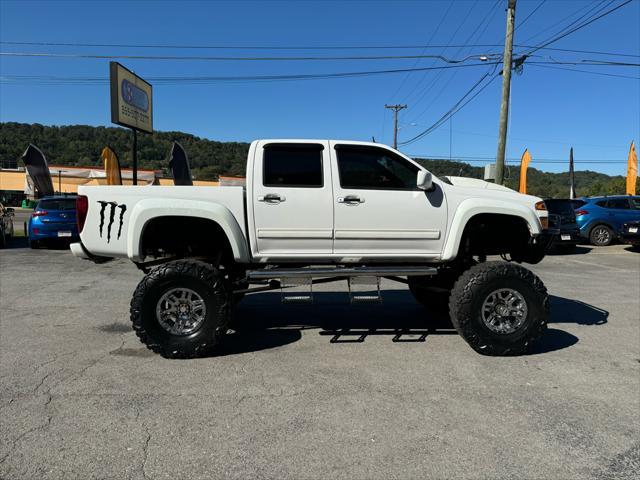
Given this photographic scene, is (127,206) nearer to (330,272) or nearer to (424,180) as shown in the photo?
(330,272)

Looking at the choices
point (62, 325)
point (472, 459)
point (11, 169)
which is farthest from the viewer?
point (11, 169)

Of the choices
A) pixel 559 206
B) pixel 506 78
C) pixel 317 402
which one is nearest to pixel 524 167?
pixel 506 78

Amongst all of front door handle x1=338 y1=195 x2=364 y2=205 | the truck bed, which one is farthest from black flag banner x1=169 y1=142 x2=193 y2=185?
front door handle x1=338 y1=195 x2=364 y2=205

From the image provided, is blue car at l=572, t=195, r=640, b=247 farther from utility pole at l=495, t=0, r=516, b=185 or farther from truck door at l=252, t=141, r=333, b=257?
truck door at l=252, t=141, r=333, b=257

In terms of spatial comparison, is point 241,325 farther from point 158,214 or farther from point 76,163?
point 76,163

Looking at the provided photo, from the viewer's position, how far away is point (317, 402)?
3691 millimetres

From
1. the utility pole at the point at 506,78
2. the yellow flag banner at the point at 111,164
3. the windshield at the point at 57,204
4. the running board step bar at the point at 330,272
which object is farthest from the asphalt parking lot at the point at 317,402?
the yellow flag banner at the point at 111,164

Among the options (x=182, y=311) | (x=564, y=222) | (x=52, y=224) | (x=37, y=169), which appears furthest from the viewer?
(x=37, y=169)

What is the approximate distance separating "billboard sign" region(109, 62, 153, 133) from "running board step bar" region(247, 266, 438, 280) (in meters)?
13.8

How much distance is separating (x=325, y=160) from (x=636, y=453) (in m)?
3.62

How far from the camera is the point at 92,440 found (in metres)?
3.04

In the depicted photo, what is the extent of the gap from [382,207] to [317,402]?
7.22ft

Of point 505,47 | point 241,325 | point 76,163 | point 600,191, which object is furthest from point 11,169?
point 600,191

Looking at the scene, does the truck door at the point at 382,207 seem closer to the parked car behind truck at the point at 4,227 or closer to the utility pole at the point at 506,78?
the parked car behind truck at the point at 4,227
